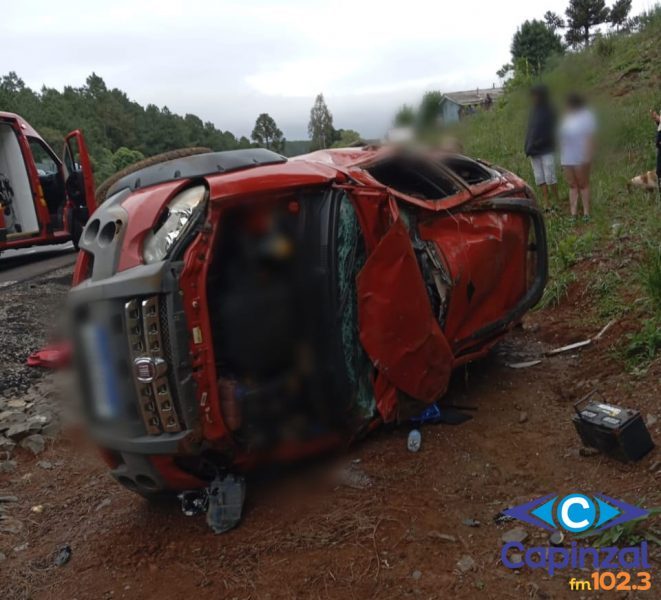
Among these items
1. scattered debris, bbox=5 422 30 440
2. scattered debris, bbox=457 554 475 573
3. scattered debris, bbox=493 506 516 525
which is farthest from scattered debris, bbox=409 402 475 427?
scattered debris, bbox=5 422 30 440

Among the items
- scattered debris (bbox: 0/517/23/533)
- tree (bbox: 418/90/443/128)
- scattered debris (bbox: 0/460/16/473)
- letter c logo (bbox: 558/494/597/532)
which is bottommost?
scattered debris (bbox: 0/517/23/533)

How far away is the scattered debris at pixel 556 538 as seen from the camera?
2170 mm

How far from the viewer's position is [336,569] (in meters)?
2.18

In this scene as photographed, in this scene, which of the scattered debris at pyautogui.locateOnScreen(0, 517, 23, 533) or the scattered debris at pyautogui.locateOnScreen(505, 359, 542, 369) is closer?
the scattered debris at pyautogui.locateOnScreen(0, 517, 23, 533)

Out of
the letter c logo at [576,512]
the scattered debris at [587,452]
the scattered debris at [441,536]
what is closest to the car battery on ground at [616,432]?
the scattered debris at [587,452]

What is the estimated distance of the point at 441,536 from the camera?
7.52 ft

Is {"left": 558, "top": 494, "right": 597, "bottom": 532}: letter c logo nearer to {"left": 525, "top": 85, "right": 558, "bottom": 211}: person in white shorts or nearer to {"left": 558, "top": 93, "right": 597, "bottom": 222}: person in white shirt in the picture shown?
{"left": 558, "top": 93, "right": 597, "bottom": 222}: person in white shirt

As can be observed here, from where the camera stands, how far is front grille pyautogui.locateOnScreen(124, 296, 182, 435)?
7.34 ft

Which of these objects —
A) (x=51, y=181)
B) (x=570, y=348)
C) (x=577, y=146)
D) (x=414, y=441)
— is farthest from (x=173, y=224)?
(x=51, y=181)

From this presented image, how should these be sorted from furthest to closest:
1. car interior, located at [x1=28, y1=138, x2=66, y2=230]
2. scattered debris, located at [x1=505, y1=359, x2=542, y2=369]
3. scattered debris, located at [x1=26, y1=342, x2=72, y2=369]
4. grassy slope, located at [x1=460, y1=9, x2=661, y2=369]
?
car interior, located at [x1=28, y1=138, x2=66, y2=230] < grassy slope, located at [x1=460, y1=9, x2=661, y2=369] < scattered debris, located at [x1=505, y1=359, x2=542, y2=369] < scattered debris, located at [x1=26, y1=342, x2=72, y2=369]

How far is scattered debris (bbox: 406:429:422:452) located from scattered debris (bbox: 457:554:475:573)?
803 mm

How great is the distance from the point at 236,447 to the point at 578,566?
4.42 ft

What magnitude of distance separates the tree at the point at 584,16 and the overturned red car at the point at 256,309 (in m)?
19.3

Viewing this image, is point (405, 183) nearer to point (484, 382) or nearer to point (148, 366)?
point (484, 382)
